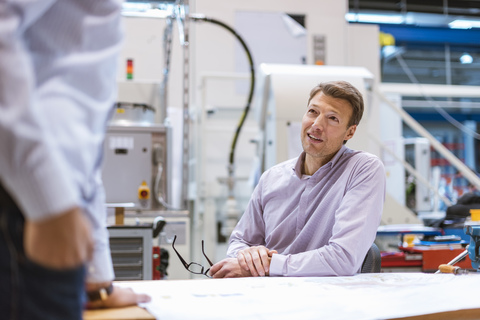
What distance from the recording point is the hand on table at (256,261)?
150 cm

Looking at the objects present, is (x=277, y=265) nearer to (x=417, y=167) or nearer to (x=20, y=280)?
(x=20, y=280)

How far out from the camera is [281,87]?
139 inches

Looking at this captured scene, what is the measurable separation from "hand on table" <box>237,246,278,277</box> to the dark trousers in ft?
3.08

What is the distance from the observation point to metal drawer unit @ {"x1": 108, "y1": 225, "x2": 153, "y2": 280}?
260 cm

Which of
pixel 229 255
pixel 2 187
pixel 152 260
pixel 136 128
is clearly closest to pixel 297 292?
pixel 229 255

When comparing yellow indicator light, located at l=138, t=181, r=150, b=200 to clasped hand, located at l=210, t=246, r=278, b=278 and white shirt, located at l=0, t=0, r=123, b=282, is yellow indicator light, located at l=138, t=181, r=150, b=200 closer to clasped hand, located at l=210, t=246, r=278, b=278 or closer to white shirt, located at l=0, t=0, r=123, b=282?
clasped hand, located at l=210, t=246, r=278, b=278

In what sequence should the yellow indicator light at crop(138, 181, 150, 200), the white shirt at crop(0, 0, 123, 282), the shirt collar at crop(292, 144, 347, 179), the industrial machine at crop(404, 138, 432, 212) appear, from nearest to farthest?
1. the white shirt at crop(0, 0, 123, 282)
2. the shirt collar at crop(292, 144, 347, 179)
3. the yellow indicator light at crop(138, 181, 150, 200)
4. the industrial machine at crop(404, 138, 432, 212)

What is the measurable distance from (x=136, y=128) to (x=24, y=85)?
2902 mm

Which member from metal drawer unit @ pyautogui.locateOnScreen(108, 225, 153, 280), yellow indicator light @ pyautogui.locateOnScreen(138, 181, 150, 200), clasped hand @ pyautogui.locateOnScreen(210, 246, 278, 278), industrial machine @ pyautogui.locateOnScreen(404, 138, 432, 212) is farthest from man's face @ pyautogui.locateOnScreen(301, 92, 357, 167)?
industrial machine @ pyautogui.locateOnScreen(404, 138, 432, 212)

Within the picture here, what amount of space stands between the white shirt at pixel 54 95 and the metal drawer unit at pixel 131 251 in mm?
1945

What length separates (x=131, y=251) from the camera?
8.58 ft

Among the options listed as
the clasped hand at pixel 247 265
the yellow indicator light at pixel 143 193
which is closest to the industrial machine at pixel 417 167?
the yellow indicator light at pixel 143 193

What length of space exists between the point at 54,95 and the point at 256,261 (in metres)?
1.00

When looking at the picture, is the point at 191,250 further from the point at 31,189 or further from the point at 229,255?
the point at 31,189
